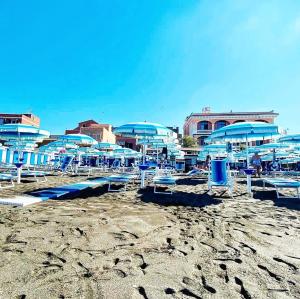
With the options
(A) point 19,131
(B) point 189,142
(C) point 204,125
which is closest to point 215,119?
(C) point 204,125

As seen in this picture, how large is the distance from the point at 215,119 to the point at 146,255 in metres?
44.6

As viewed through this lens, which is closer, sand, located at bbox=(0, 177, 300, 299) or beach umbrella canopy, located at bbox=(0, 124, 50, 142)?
sand, located at bbox=(0, 177, 300, 299)

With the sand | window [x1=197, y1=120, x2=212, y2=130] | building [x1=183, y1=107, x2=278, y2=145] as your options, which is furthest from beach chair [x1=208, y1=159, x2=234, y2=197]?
A: window [x1=197, y1=120, x2=212, y2=130]

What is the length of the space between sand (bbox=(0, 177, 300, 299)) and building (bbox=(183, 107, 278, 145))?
4168 centimetres

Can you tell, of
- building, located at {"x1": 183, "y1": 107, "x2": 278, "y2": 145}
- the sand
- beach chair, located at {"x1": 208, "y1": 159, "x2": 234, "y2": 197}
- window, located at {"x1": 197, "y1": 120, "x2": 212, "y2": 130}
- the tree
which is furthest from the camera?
window, located at {"x1": 197, "y1": 120, "x2": 212, "y2": 130}

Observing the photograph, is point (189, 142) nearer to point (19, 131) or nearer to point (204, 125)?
point (204, 125)

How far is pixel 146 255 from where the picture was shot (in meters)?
2.44

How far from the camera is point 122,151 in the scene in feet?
75.0

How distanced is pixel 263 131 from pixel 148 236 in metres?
5.56

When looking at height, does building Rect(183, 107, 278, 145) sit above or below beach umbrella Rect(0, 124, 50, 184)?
above

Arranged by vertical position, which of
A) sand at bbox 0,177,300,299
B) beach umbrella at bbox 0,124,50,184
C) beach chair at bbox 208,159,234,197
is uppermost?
beach umbrella at bbox 0,124,50,184

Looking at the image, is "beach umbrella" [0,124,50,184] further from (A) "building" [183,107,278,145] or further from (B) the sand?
(A) "building" [183,107,278,145]

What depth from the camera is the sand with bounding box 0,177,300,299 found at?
180cm

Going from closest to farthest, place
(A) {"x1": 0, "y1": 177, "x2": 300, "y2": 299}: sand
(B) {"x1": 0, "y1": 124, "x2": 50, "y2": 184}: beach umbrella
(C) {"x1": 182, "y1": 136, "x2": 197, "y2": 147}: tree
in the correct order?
(A) {"x1": 0, "y1": 177, "x2": 300, "y2": 299}: sand, (B) {"x1": 0, "y1": 124, "x2": 50, "y2": 184}: beach umbrella, (C) {"x1": 182, "y1": 136, "x2": 197, "y2": 147}: tree
